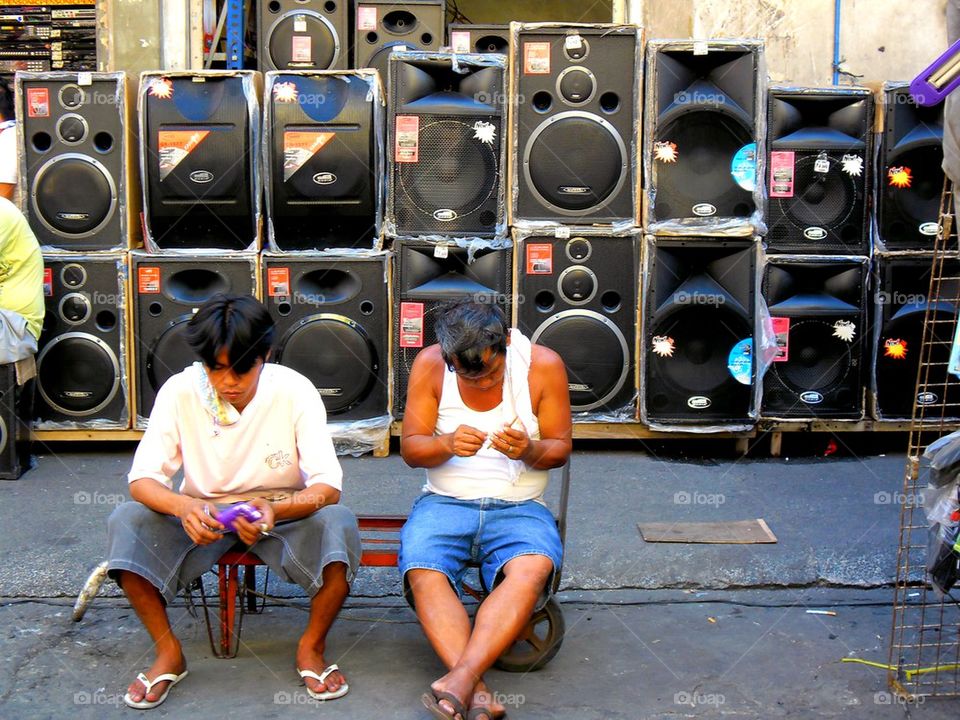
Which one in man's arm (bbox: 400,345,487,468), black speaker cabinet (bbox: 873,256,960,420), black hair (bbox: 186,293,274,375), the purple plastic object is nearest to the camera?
the purple plastic object

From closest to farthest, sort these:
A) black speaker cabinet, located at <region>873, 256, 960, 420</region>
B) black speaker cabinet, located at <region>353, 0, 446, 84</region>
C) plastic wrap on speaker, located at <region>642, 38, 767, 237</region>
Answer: plastic wrap on speaker, located at <region>642, 38, 767, 237</region> → black speaker cabinet, located at <region>873, 256, 960, 420</region> → black speaker cabinet, located at <region>353, 0, 446, 84</region>

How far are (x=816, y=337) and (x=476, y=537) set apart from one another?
2619 millimetres

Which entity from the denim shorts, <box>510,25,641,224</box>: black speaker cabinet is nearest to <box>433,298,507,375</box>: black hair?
the denim shorts

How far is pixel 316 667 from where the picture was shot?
306cm

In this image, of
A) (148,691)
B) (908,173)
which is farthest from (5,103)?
(908,173)

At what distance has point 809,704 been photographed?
3006 millimetres

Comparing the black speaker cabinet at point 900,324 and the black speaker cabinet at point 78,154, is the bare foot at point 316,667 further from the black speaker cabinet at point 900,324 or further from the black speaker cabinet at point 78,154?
the black speaker cabinet at point 900,324

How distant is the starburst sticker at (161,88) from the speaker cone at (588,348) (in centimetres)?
197

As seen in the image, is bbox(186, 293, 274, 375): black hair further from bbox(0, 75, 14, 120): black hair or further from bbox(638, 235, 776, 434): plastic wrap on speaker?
bbox(0, 75, 14, 120): black hair

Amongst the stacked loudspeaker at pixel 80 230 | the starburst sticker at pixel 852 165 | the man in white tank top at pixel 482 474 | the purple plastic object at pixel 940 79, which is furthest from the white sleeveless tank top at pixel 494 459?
the starburst sticker at pixel 852 165

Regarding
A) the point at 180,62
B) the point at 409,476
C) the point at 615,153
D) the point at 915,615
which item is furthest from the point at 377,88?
the point at 915,615

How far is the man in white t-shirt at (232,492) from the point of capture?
9.71ft

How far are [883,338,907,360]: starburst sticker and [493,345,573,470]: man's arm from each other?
8.01 feet

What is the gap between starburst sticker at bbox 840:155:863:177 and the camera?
16.9ft
